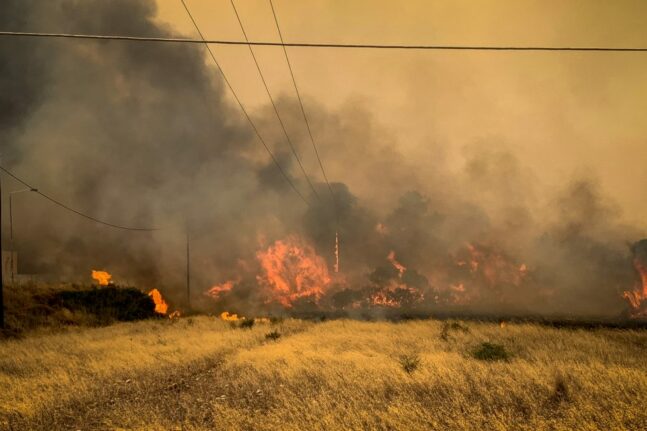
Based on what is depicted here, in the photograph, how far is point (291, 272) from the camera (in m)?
56.5

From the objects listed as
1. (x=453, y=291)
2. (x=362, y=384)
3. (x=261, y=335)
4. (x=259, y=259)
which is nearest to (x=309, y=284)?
(x=259, y=259)

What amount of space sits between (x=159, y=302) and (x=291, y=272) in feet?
56.1

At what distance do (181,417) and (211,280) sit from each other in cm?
4753

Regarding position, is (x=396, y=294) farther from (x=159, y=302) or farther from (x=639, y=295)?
(x=639, y=295)

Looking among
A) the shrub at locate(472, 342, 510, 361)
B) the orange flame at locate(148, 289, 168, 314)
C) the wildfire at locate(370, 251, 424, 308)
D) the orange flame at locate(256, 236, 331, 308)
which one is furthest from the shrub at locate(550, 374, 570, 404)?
the wildfire at locate(370, 251, 424, 308)

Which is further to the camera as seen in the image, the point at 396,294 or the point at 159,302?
the point at 396,294

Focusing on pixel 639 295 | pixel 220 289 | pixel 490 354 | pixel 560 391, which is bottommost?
pixel 639 295

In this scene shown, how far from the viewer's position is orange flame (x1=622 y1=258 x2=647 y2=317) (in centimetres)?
5675

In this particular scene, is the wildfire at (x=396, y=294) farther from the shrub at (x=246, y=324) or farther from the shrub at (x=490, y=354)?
the shrub at (x=490, y=354)

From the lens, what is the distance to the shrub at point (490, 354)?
14.6 metres

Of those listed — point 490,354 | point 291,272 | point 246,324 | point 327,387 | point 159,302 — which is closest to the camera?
point 327,387

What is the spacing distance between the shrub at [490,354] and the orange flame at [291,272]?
37.5 m

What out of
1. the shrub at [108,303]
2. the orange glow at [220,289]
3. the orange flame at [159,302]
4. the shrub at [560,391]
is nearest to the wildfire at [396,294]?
the orange glow at [220,289]

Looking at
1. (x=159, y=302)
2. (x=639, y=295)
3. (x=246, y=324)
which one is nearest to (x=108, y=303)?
(x=159, y=302)
